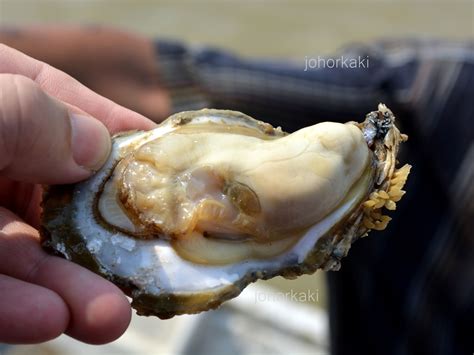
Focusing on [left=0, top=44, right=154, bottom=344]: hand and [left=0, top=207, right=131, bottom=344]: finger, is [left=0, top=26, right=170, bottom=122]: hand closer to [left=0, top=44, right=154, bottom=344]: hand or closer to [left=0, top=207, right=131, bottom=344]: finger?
[left=0, top=44, right=154, bottom=344]: hand

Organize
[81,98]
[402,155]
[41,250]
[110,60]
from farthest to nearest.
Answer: [110,60]
[402,155]
[81,98]
[41,250]

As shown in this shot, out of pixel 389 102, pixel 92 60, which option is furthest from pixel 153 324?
pixel 389 102

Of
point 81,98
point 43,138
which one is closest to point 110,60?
point 81,98

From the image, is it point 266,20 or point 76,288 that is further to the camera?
point 266,20

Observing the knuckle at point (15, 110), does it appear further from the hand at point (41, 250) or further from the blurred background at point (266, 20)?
the blurred background at point (266, 20)

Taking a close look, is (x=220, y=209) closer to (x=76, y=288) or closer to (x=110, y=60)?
(x=76, y=288)

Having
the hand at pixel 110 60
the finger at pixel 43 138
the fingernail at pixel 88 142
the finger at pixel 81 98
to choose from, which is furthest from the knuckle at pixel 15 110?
the hand at pixel 110 60
